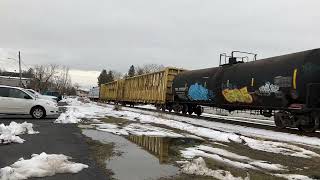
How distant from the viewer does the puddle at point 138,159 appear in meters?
8.08

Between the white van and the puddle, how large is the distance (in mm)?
9436

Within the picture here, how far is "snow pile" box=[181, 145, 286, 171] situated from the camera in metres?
9.28

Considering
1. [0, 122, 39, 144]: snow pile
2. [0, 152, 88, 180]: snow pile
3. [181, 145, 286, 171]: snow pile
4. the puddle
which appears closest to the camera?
[0, 152, 88, 180]: snow pile

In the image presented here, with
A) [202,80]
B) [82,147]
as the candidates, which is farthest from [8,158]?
[202,80]

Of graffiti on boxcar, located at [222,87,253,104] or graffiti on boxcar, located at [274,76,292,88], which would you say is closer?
graffiti on boxcar, located at [274,76,292,88]

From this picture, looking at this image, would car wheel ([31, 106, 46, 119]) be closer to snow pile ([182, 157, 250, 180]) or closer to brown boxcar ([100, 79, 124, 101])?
snow pile ([182, 157, 250, 180])

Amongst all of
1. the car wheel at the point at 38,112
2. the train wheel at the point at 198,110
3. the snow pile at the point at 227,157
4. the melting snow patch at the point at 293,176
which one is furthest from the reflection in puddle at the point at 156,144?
the train wheel at the point at 198,110

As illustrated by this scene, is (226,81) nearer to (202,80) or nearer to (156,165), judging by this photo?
(202,80)

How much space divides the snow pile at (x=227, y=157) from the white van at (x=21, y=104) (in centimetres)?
1294

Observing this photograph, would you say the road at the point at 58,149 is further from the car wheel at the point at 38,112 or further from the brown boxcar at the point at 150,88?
the brown boxcar at the point at 150,88

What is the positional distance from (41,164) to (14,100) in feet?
50.2

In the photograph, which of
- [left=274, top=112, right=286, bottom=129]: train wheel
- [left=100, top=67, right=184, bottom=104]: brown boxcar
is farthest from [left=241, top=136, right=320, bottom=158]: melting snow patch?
[left=100, top=67, right=184, bottom=104]: brown boxcar

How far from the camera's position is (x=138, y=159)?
978 cm

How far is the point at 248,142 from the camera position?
13750 millimetres
